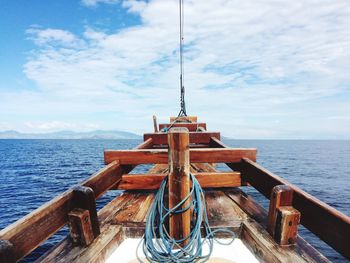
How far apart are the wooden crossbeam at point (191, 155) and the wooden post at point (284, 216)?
4.49ft

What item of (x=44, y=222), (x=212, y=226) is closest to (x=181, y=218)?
(x=212, y=226)

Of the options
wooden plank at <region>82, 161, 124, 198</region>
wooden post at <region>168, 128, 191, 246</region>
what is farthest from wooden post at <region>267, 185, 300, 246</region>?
wooden plank at <region>82, 161, 124, 198</region>

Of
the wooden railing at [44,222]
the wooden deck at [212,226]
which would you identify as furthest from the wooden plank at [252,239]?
the wooden railing at [44,222]

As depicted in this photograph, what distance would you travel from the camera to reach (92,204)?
2.52 m

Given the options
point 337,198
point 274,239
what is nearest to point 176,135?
point 274,239

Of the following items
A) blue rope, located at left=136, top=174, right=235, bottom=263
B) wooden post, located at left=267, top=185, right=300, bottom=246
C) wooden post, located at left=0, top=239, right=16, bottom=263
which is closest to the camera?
wooden post, located at left=0, top=239, right=16, bottom=263

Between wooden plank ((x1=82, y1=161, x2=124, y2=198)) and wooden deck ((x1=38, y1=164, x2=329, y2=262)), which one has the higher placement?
wooden plank ((x1=82, y1=161, x2=124, y2=198))

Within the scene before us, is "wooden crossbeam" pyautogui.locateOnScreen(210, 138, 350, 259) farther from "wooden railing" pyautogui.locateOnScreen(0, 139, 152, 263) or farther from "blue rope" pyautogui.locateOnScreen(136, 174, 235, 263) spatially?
"wooden railing" pyautogui.locateOnScreen(0, 139, 152, 263)

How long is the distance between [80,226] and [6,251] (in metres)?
0.95

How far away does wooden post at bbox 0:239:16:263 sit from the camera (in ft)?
4.96

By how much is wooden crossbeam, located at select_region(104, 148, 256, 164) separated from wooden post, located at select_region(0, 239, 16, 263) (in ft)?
7.55

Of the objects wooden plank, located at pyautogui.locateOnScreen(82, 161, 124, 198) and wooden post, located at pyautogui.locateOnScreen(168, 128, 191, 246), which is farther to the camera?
wooden plank, located at pyautogui.locateOnScreen(82, 161, 124, 198)

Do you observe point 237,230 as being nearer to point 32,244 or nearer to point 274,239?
point 274,239

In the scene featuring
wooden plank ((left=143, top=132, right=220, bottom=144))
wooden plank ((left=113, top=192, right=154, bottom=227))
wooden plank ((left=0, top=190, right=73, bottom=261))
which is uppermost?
wooden plank ((left=143, top=132, right=220, bottom=144))
